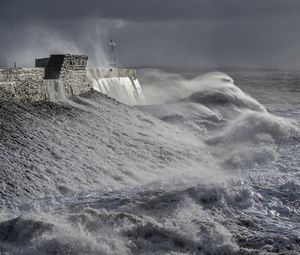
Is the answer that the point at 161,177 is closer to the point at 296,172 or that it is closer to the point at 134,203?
the point at 134,203

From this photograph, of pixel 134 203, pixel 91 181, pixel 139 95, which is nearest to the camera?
pixel 134 203

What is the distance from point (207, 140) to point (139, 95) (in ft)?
31.1

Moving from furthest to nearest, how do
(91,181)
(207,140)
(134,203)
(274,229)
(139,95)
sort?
(139,95), (207,140), (91,181), (134,203), (274,229)

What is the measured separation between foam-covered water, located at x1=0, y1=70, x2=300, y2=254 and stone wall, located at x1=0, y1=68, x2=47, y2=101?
30 centimetres

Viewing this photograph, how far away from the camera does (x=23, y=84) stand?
1277 centimetres

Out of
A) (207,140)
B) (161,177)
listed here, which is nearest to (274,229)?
(161,177)

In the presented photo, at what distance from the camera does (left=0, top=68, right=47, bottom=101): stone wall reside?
1216 centimetres

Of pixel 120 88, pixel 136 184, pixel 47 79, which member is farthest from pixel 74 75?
pixel 120 88

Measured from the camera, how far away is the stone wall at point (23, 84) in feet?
39.9

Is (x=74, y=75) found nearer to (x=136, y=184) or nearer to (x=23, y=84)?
(x=23, y=84)

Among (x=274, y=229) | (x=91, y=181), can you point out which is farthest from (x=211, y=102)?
(x=274, y=229)

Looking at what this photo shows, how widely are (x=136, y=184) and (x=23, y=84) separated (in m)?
4.44

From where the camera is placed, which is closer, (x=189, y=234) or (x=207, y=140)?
(x=189, y=234)

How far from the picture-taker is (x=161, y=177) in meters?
10.7
